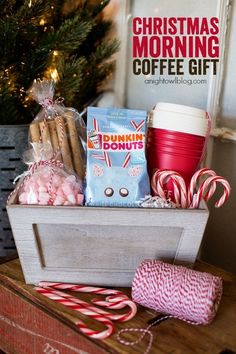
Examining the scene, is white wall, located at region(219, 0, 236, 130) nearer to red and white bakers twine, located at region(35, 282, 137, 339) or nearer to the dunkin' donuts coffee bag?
the dunkin' donuts coffee bag

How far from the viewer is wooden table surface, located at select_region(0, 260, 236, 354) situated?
28.9 inches

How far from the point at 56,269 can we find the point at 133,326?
0.22 metres

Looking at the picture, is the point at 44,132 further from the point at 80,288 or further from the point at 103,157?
the point at 80,288

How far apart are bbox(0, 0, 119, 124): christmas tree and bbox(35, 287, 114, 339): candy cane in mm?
458

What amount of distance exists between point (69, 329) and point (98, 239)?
0.18 metres

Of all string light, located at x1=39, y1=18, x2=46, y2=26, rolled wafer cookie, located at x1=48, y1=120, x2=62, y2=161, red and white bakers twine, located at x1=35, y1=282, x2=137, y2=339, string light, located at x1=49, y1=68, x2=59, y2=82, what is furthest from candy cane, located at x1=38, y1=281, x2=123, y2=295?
string light, located at x1=39, y1=18, x2=46, y2=26

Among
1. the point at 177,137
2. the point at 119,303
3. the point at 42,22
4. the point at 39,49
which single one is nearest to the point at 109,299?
the point at 119,303

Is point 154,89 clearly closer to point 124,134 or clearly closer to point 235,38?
point 235,38

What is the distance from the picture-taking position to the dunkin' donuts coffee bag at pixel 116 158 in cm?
88

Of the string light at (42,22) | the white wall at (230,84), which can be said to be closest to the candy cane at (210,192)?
the white wall at (230,84)

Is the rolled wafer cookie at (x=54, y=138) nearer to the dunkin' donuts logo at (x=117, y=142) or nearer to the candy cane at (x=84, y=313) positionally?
the dunkin' donuts logo at (x=117, y=142)

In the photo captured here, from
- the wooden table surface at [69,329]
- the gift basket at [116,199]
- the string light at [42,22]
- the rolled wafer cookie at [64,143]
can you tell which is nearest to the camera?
the wooden table surface at [69,329]

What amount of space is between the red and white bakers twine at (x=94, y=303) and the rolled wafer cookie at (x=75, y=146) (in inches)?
10.3

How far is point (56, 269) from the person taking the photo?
90cm
